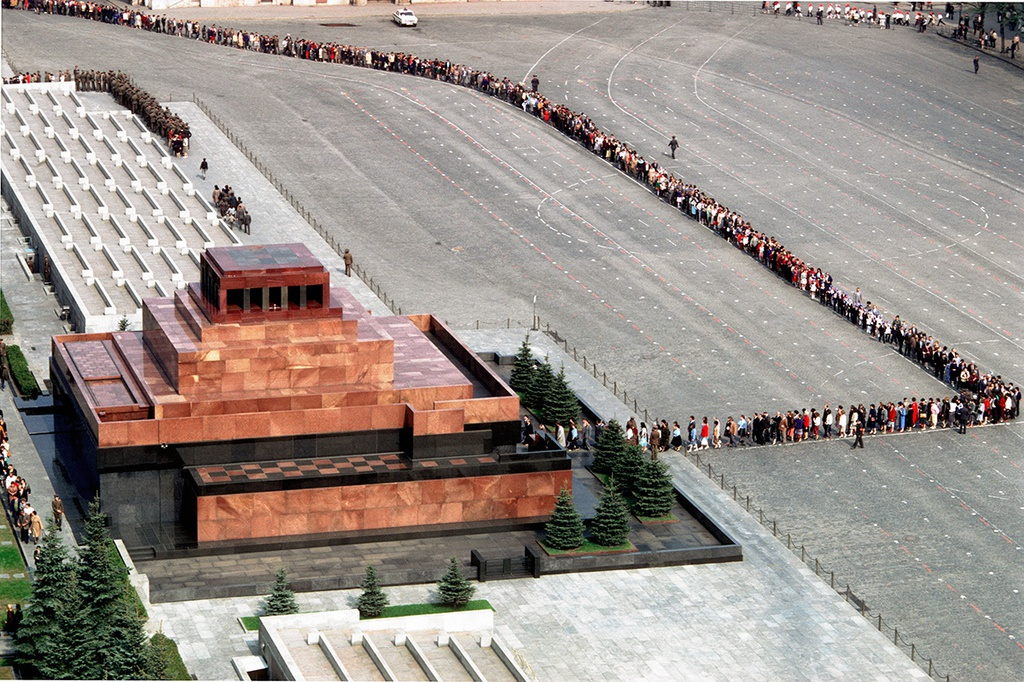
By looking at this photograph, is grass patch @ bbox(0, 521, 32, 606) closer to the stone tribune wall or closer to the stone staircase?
the stone tribune wall

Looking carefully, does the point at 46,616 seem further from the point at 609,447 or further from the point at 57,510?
the point at 609,447

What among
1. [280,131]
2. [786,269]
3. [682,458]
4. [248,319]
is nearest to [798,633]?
[682,458]

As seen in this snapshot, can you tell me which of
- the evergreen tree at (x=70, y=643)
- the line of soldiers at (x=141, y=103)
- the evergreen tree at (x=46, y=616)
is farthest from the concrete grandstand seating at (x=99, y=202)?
the evergreen tree at (x=70, y=643)

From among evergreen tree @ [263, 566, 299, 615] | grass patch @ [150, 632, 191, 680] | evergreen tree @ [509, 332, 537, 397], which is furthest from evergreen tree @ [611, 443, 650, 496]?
grass patch @ [150, 632, 191, 680]

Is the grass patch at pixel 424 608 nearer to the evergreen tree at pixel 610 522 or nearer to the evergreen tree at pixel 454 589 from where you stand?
the evergreen tree at pixel 454 589

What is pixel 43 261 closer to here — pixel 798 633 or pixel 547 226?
pixel 547 226

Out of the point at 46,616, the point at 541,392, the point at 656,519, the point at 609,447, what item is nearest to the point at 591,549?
the point at 656,519
